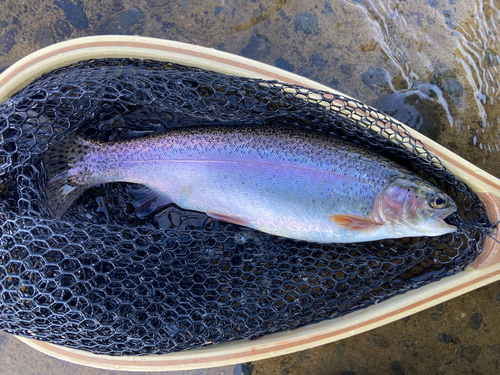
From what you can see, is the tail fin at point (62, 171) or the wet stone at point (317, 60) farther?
the wet stone at point (317, 60)

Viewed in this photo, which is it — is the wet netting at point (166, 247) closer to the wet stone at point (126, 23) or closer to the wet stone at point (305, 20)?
the wet stone at point (126, 23)

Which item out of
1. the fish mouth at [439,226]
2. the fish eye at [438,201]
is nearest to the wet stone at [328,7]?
the fish eye at [438,201]

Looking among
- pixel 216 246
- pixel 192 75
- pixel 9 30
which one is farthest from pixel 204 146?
pixel 9 30

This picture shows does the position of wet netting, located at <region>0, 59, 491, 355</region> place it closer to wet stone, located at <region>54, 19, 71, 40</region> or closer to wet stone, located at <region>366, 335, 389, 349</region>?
wet stone, located at <region>366, 335, 389, 349</region>

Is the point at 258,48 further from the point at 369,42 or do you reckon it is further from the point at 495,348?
the point at 495,348

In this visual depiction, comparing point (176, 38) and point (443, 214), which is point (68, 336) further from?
point (443, 214)
